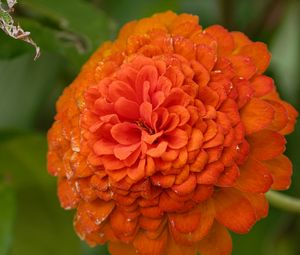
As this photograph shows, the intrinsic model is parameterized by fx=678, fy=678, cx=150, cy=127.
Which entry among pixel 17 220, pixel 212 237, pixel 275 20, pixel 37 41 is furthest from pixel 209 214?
pixel 275 20

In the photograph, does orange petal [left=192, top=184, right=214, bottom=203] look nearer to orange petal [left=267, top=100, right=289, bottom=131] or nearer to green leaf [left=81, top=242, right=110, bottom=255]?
orange petal [left=267, top=100, right=289, bottom=131]

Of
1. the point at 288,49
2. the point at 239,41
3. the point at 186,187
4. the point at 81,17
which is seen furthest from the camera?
the point at 288,49

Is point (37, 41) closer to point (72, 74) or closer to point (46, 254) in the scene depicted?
point (72, 74)

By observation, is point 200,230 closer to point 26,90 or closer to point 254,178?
point 254,178

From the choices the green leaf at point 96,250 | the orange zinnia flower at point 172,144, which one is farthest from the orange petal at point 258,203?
the green leaf at point 96,250

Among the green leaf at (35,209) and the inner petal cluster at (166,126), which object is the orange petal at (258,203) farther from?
the green leaf at (35,209)

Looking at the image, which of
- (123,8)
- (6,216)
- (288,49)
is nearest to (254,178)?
(6,216)
